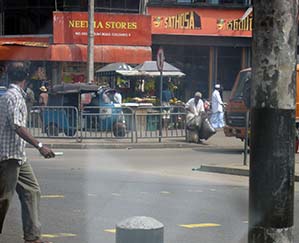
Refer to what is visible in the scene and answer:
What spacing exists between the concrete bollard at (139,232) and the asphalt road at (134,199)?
3062mm

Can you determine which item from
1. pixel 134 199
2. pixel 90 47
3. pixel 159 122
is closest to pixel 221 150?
pixel 159 122

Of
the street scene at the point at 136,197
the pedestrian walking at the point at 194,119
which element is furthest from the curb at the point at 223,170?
the pedestrian walking at the point at 194,119

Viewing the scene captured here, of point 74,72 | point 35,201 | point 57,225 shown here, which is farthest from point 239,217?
point 74,72

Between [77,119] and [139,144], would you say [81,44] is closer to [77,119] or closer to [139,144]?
[77,119]

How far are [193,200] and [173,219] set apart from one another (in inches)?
62.2

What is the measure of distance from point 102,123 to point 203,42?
1237 cm

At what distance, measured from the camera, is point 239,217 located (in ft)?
29.2

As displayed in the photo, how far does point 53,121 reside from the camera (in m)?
19.8

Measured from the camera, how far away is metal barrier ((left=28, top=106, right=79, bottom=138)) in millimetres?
19609

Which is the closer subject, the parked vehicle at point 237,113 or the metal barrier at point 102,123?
the parked vehicle at point 237,113

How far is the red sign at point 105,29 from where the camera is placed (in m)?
28.6

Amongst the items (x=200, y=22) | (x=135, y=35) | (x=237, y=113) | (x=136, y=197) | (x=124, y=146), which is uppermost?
(x=200, y=22)

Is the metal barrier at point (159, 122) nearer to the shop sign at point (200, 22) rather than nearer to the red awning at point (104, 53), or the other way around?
the red awning at point (104, 53)

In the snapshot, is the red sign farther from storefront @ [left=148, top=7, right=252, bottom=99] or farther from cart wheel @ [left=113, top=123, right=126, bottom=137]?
cart wheel @ [left=113, top=123, right=126, bottom=137]
